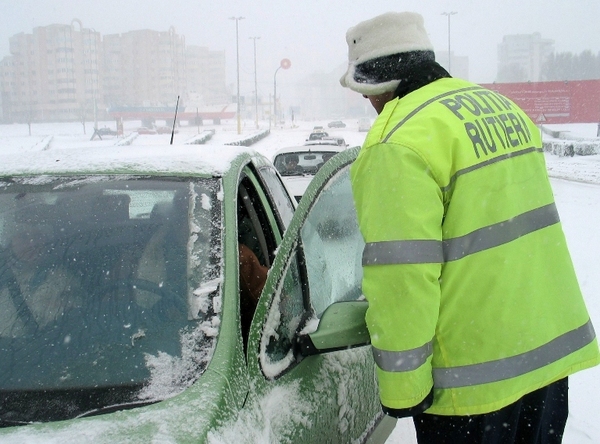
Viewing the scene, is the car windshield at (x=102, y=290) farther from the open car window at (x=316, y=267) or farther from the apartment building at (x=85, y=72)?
the apartment building at (x=85, y=72)

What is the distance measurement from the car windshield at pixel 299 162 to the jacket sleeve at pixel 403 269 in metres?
9.51

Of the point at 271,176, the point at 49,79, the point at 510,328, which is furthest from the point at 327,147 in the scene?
the point at 49,79

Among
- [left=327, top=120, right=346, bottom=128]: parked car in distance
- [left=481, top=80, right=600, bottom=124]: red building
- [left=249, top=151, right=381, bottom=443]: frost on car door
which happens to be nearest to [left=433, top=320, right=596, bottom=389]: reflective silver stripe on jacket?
[left=249, top=151, right=381, bottom=443]: frost on car door

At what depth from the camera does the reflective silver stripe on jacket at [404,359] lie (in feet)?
5.49

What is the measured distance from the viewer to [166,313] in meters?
1.90

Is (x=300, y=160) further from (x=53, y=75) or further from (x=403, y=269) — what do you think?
(x=53, y=75)

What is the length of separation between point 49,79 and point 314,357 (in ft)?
439

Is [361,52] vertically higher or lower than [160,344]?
higher

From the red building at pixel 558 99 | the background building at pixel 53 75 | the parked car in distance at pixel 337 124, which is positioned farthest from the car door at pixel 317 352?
the background building at pixel 53 75

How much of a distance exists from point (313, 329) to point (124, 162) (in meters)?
1.00

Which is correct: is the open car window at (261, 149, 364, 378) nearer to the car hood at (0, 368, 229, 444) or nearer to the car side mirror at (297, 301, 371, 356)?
the car side mirror at (297, 301, 371, 356)

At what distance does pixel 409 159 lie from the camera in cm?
170

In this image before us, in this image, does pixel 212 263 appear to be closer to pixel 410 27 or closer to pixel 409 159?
pixel 409 159

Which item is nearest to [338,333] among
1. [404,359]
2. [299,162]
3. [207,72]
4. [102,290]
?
[404,359]
